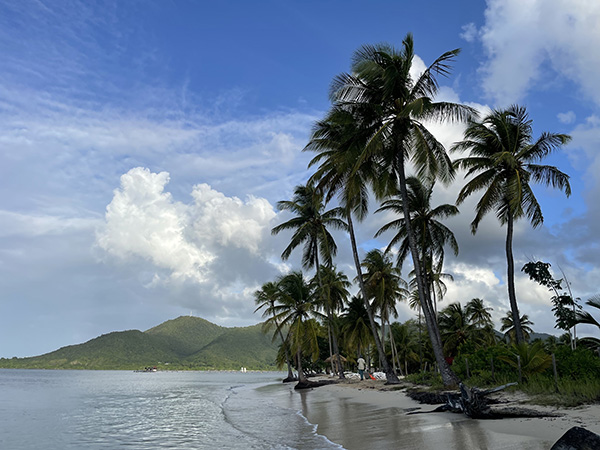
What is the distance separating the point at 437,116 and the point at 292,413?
13.4 metres

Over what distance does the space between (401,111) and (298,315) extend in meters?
20.2

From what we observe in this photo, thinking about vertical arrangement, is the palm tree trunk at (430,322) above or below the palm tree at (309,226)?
below

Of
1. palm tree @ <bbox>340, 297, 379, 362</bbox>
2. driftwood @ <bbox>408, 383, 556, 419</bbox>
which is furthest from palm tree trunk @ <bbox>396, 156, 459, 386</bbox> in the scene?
palm tree @ <bbox>340, 297, 379, 362</bbox>

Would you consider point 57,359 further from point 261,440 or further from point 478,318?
point 261,440

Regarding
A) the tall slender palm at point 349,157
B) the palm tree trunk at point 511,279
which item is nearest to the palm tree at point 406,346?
the tall slender palm at point 349,157

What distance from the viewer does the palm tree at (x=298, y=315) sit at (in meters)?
30.7

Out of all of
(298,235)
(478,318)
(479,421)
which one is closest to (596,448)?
(479,421)

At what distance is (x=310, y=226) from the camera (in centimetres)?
3381

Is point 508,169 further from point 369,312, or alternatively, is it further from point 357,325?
point 357,325

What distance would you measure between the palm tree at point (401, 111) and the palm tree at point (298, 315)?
1341 centimetres

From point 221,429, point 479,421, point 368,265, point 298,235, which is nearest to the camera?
point 479,421

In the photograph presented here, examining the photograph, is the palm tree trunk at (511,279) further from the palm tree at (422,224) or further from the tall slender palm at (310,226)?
the tall slender palm at (310,226)

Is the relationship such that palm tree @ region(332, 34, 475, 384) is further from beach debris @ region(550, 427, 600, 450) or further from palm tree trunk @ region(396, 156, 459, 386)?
beach debris @ region(550, 427, 600, 450)

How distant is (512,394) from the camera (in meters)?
12.3
